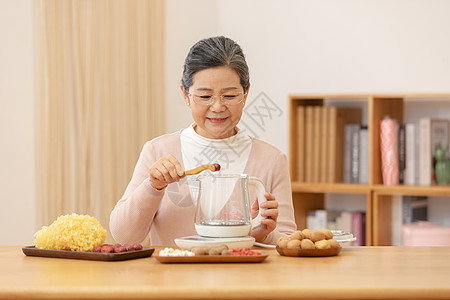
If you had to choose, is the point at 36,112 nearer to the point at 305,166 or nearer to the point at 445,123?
the point at 305,166

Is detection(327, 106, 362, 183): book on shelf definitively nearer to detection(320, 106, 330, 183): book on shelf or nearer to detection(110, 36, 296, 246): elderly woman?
detection(320, 106, 330, 183): book on shelf

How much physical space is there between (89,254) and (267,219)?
1.63 ft

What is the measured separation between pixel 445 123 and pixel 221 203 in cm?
224

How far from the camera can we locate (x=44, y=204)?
3.22 meters

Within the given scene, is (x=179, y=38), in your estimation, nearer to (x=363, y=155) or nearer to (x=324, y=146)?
(x=324, y=146)

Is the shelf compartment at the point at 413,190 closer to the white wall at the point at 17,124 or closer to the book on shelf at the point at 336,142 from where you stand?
the book on shelf at the point at 336,142

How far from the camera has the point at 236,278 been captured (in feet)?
4.41

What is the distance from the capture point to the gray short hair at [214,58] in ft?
6.78

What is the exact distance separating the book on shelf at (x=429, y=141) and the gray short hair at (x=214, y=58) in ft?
5.67

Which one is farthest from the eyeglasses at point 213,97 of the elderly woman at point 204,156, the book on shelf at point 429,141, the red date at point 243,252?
the book on shelf at point 429,141

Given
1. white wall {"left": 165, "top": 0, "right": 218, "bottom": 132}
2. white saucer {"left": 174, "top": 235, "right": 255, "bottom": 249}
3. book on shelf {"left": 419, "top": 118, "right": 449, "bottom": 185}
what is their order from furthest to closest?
white wall {"left": 165, "top": 0, "right": 218, "bottom": 132}
book on shelf {"left": 419, "top": 118, "right": 449, "bottom": 185}
white saucer {"left": 174, "top": 235, "right": 255, "bottom": 249}

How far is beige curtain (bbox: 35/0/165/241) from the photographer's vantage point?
3232mm

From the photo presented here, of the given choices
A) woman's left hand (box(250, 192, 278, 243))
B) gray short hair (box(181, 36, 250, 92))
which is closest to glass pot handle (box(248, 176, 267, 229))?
woman's left hand (box(250, 192, 278, 243))

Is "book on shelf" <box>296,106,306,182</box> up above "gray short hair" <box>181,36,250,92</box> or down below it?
below
